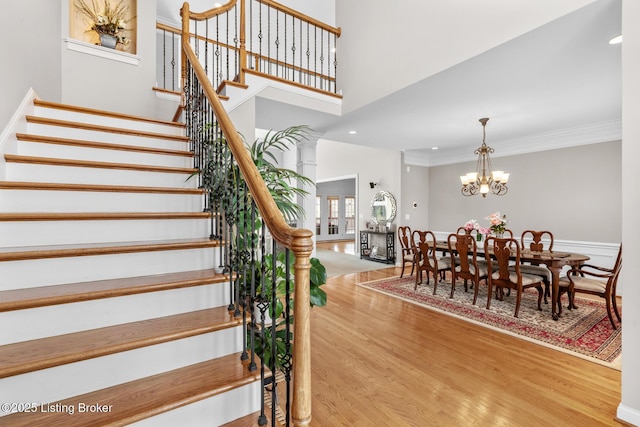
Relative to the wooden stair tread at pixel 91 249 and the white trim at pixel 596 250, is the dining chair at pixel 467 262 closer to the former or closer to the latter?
the white trim at pixel 596 250

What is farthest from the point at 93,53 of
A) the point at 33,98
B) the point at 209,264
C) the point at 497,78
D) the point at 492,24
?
the point at 497,78

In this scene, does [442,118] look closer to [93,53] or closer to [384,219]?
[384,219]

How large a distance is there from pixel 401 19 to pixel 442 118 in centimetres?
156

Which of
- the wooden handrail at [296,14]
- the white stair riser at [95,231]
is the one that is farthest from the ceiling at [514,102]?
the white stair riser at [95,231]

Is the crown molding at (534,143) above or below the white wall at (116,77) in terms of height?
below

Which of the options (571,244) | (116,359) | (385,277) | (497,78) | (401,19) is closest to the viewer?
(116,359)

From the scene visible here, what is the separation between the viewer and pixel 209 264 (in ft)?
6.20

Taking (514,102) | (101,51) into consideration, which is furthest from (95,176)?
(514,102)

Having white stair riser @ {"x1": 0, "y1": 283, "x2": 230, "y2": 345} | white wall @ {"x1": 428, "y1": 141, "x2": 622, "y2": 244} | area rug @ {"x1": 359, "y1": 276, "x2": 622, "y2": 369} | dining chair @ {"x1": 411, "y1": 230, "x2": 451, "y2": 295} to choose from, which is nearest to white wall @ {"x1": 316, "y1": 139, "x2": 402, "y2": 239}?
white wall @ {"x1": 428, "y1": 141, "x2": 622, "y2": 244}

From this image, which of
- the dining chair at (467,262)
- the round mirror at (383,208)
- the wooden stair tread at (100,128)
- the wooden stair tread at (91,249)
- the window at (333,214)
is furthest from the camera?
the window at (333,214)

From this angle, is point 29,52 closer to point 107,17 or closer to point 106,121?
point 106,121

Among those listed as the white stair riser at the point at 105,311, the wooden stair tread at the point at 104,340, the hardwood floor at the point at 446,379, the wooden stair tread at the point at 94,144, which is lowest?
the hardwood floor at the point at 446,379

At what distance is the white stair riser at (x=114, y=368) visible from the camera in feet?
3.60

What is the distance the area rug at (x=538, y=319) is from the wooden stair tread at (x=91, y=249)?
10.4ft
